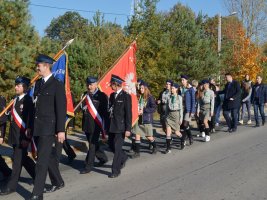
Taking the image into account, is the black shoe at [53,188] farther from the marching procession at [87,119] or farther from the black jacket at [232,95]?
the black jacket at [232,95]

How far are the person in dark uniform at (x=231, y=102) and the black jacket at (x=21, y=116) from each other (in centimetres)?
781

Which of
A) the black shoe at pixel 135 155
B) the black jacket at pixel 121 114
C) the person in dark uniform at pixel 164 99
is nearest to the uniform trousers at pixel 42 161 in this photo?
the black jacket at pixel 121 114

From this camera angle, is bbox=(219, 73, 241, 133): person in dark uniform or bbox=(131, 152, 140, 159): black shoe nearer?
bbox=(131, 152, 140, 159): black shoe

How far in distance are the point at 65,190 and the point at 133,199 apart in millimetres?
1181

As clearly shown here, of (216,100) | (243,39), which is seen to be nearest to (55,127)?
(216,100)

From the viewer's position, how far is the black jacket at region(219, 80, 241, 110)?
1285 cm

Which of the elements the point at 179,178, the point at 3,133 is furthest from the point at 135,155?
the point at 3,133

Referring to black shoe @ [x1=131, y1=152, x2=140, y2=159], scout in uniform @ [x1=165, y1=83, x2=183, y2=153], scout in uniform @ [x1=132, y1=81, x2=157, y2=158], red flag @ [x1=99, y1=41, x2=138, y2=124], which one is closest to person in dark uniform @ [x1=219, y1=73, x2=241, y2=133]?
scout in uniform @ [x1=165, y1=83, x2=183, y2=153]

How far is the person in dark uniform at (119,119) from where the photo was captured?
739 cm

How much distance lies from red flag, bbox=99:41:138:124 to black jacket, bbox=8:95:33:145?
2.82 m

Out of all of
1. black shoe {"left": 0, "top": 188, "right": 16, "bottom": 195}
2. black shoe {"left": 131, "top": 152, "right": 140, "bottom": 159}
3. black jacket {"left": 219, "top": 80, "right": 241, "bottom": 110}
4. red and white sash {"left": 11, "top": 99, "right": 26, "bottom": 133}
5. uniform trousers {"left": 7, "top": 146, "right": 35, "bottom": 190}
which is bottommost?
black shoe {"left": 0, "top": 188, "right": 16, "bottom": 195}

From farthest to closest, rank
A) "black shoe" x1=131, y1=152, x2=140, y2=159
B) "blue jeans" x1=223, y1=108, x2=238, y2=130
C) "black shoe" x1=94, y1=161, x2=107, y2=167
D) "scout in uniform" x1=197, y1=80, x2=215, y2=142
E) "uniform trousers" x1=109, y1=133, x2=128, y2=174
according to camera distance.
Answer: "blue jeans" x1=223, y1=108, x2=238, y2=130 → "scout in uniform" x1=197, y1=80, x2=215, y2=142 → "black shoe" x1=131, y1=152, x2=140, y2=159 → "black shoe" x1=94, y1=161, x2=107, y2=167 → "uniform trousers" x1=109, y1=133, x2=128, y2=174

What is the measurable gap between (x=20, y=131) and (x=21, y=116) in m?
0.23

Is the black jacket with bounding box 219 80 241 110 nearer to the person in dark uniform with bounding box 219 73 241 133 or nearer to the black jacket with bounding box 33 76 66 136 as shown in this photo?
the person in dark uniform with bounding box 219 73 241 133
